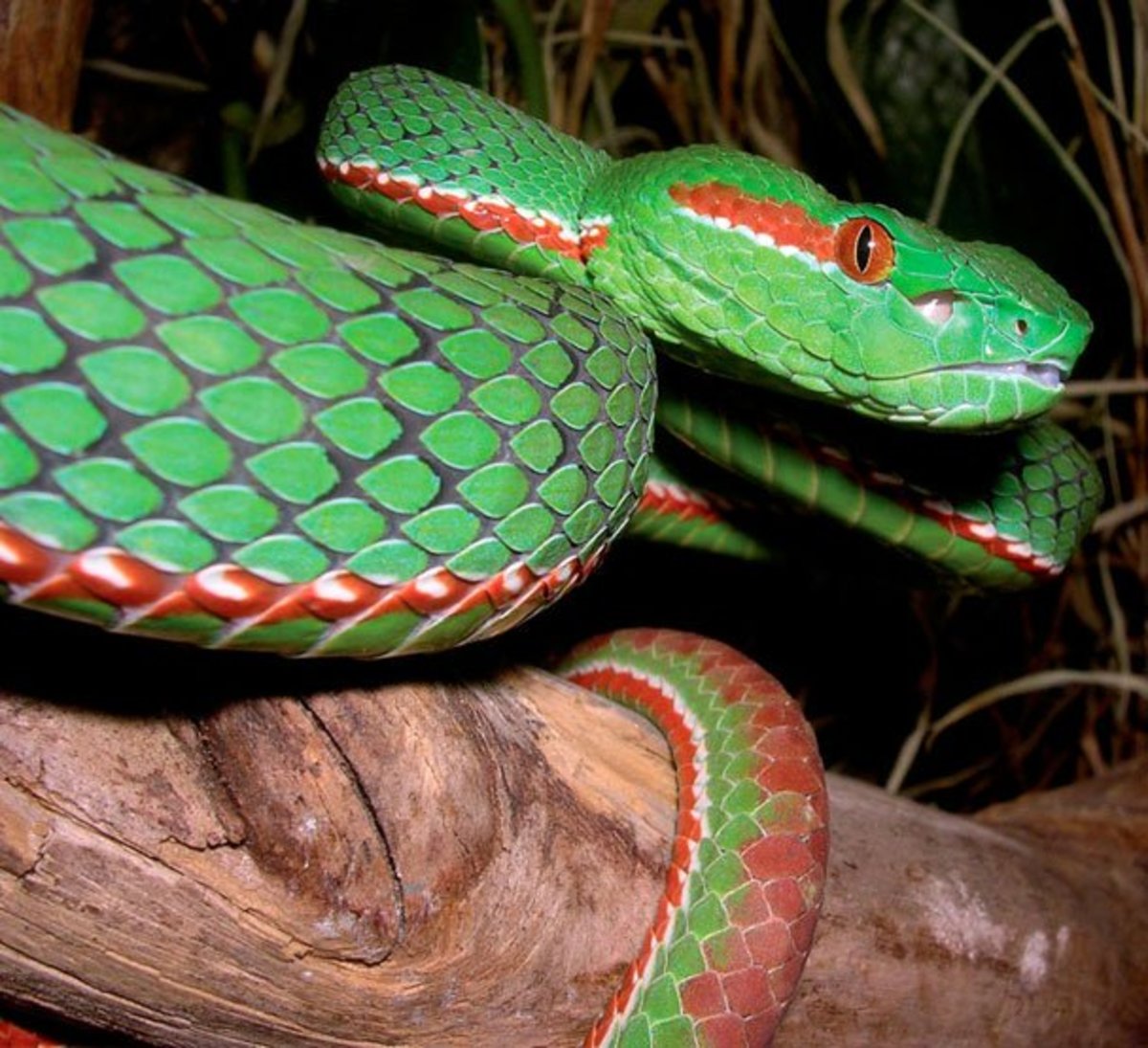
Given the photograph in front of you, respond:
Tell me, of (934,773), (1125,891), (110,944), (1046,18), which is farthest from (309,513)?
(934,773)

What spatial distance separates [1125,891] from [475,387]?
181 centimetres

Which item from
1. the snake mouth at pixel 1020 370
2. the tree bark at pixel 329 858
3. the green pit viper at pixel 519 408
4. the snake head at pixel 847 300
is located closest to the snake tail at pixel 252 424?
the green pit viper at pixel 519 408

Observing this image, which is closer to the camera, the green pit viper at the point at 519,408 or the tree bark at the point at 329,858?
the green pit viper at the point at 519,408

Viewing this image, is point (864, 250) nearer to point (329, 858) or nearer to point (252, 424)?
point (252, 424)

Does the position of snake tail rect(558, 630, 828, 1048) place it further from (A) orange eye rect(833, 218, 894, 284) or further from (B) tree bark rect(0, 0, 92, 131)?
(B) tree bark rect(0, 0, 92, 131)

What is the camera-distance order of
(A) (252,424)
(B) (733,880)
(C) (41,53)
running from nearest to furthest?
(A) (252,424)
(B) (733,880)
(C) (41,53)

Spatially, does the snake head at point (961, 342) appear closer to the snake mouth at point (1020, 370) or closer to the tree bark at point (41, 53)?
the snake mouth at point (1020, 370)

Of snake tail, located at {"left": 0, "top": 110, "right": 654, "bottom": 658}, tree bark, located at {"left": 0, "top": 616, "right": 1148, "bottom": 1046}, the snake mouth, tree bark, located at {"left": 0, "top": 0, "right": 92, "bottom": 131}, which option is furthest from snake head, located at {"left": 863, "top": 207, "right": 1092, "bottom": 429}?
tree bark, located at {"left": 0, "top": 0, "right": 92, "bottom": 131}

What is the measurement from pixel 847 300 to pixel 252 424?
88cm

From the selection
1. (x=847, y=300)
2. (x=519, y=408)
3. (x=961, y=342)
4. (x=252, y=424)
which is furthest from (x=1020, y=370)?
(x=252, y=424)

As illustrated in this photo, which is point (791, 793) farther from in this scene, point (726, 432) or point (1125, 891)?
point (1125, 891)

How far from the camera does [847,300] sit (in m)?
1.56

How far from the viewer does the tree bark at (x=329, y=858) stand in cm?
125

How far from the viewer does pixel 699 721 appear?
1.90m
